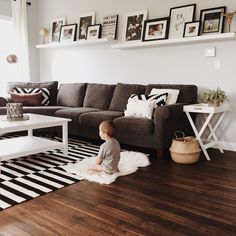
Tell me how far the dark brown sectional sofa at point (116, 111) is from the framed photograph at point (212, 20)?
29.8 inches

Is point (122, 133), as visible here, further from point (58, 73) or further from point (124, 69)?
point (58, 73)

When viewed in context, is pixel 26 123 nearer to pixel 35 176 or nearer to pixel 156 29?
pixel 35 176

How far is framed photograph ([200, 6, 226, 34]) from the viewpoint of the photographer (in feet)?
12.4

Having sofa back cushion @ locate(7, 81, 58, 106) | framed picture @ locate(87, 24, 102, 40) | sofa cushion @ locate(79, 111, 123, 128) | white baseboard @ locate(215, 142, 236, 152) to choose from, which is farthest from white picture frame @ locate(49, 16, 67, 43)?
white baseboard @ locate(215, 142, 236, 152)

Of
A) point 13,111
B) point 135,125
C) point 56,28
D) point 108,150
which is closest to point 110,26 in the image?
point 56,28

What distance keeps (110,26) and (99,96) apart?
118cm

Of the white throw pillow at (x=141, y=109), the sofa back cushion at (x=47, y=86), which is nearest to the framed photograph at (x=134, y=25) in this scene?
the white throw pillow at (x=141, y=109)

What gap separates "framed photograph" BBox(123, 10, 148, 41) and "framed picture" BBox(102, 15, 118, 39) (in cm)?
20

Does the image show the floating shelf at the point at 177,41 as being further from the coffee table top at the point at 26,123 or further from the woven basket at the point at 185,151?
the coffee table top at the point at 26,123

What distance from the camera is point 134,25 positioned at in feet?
15.0

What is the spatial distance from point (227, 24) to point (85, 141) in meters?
2.45

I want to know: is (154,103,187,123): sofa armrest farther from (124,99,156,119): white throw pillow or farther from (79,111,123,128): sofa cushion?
(79,111,123,128): sofa cushion

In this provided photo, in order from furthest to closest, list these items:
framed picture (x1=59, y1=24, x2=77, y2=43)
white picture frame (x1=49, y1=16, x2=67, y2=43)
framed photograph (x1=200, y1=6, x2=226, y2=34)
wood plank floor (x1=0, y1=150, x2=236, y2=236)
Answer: white picture frame (x1=49, y1=16, x2=67, y2=43)
framed picture (x1=59, y1=24, x2=77, y2=43)
framed photograph (x1=200, y1=6, x2=226, y2=34)
wood plank floor (x1=0, y1=150, x2=236, y2=236)

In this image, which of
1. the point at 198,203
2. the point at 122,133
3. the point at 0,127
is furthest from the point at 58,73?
the point at 198,203
